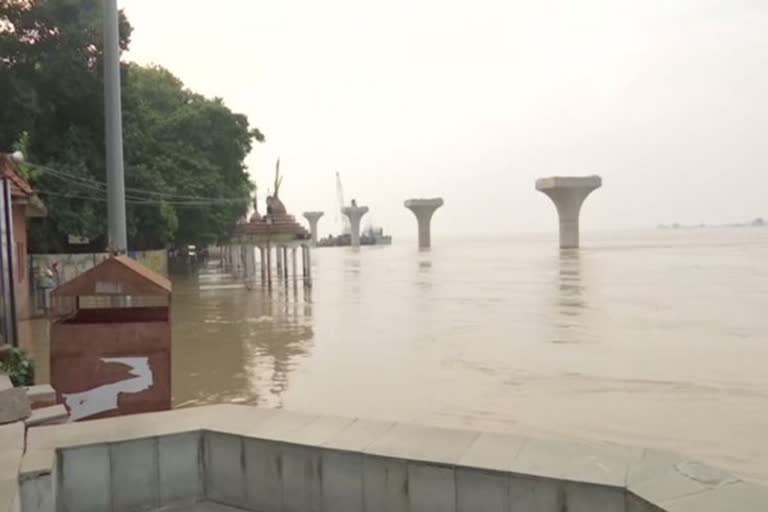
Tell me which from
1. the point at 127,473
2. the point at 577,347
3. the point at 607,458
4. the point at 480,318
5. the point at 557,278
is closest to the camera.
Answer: the point at 607,458

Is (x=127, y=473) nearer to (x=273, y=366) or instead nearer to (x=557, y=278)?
(x=273, y=366)

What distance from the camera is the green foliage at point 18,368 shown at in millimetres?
6035

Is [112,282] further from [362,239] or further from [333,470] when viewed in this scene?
[362,239]

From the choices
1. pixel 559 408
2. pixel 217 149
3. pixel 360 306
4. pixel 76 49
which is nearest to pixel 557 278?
pixel 360 306

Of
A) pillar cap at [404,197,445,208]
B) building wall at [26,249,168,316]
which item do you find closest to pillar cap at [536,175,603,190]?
pillar cap at [404,197,445,208]

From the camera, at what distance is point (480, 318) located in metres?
20.2

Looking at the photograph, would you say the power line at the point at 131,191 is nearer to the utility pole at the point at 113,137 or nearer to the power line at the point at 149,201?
the power line at the point at 149,201

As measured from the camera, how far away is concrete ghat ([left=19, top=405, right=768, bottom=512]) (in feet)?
10.3

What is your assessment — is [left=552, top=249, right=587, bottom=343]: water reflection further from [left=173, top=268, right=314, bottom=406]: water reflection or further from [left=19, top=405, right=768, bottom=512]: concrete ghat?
[left=19, top=405, right=768, bottom=512]: concrete ghat

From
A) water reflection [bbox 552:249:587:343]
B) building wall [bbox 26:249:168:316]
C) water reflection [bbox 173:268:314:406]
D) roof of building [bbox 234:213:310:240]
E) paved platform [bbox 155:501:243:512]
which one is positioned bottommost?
water reflection [bbox 552:249:587:343]

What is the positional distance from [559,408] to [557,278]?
91.1 ft

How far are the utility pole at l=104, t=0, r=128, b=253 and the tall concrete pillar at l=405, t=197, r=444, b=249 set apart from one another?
337 feet

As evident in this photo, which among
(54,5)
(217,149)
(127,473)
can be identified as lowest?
(127,473)

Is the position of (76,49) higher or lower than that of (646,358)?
higher
